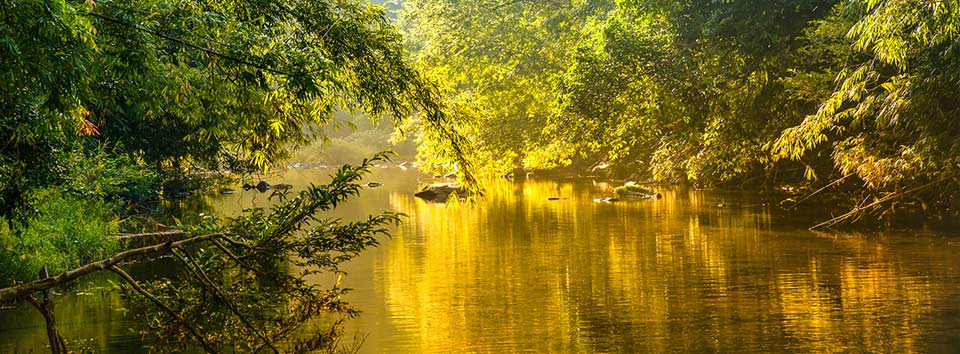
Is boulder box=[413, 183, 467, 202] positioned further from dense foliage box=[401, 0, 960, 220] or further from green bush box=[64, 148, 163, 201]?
green bush box=[64, 148, 163, 201]

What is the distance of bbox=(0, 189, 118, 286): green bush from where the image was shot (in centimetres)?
1734

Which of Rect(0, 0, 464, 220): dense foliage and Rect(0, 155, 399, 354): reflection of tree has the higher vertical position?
Rect(0, 0, 464, 220): dense foliage

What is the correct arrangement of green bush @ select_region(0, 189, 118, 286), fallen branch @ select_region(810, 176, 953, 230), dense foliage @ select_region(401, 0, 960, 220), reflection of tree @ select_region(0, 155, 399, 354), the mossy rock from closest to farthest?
1. reflection of tree @ select_region(0, 155, 399, 354)
2. green bush @ select_region(0, 189, 118, 286)
3. dense foliage @ select_region(401, 0, 960, 220)
4. fallen branch @ select_region(810, 176, 953, 230)
5. the mossy rock

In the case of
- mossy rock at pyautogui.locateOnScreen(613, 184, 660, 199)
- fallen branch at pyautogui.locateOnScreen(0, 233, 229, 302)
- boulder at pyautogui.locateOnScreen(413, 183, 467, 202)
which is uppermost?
boulder at pyautogui.locateOnScreen(413, 183, 467, 202)

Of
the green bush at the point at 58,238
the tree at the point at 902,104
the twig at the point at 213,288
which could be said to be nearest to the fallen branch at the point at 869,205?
the tree at the point at 902,104

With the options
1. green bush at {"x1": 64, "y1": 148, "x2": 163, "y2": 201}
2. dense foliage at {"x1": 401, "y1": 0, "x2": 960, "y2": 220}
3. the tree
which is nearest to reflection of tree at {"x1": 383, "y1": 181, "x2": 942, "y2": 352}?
the tree

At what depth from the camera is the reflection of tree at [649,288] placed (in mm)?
14336

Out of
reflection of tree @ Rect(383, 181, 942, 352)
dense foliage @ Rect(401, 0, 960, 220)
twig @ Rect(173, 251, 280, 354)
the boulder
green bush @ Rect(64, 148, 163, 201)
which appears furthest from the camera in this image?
the boulder

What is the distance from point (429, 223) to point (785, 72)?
462 inches

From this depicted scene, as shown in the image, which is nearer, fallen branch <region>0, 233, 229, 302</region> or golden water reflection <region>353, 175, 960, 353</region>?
fallen branch <region>0, 233, 229, 302</region>

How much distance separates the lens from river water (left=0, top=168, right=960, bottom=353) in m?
14.3

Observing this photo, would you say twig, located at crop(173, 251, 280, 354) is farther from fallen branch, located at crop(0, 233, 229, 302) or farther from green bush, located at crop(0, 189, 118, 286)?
green bush, located at crop(0, 189, 118, 286)

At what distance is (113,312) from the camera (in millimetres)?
17094

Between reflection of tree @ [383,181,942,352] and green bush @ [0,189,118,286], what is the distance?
5956mm
